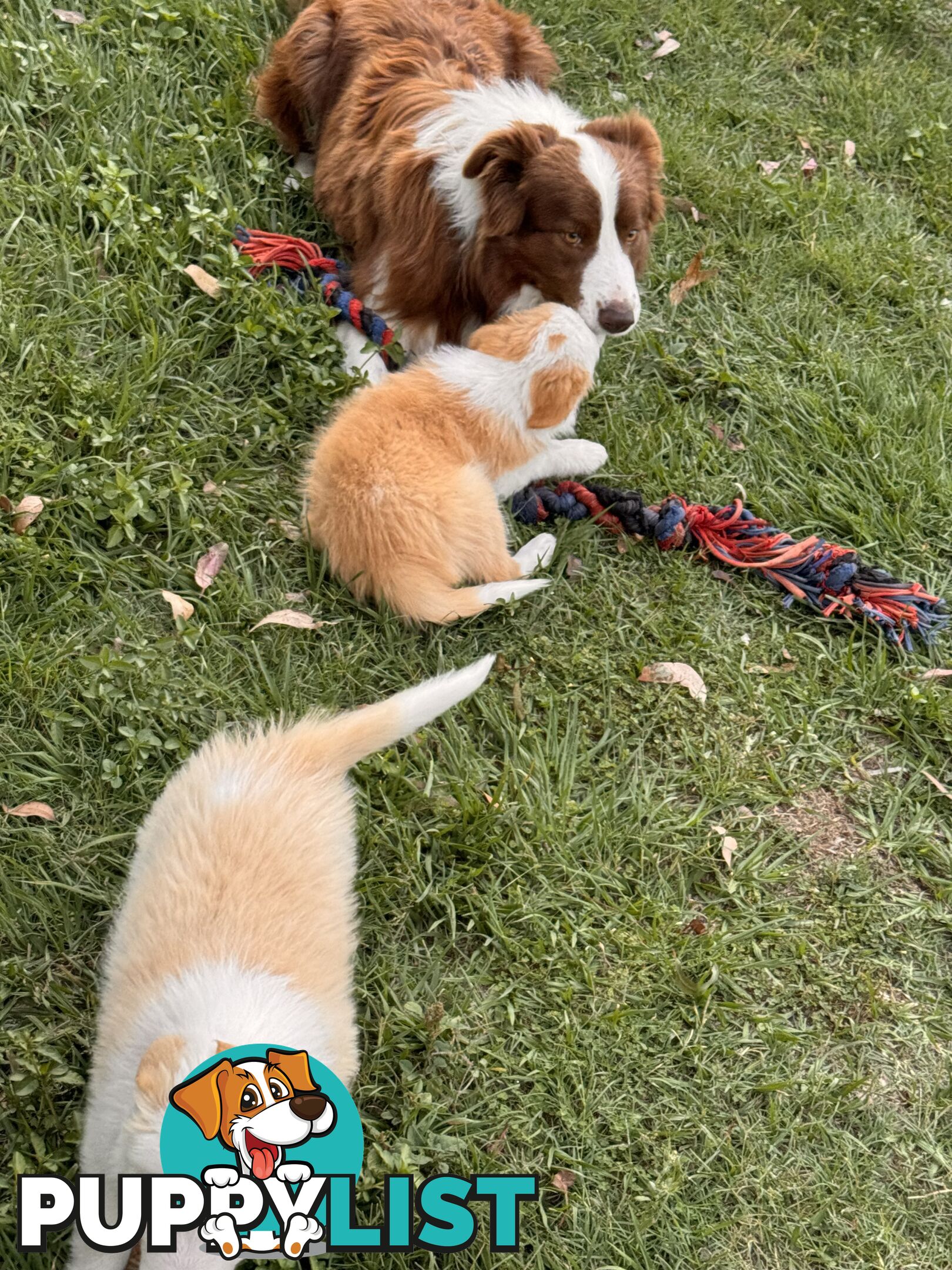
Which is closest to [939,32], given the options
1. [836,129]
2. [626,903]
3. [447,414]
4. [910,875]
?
[836,129]

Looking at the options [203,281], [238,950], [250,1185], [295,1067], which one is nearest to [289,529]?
[203,281]

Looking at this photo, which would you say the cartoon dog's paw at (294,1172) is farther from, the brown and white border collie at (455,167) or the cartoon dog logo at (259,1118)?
the brown and white border collie at (455,167)

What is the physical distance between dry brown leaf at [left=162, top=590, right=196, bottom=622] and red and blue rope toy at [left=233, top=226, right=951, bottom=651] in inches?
40.8

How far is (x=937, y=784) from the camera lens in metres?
2.85

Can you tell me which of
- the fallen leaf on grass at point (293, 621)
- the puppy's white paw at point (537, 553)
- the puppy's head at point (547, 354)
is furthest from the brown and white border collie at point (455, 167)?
the fallen leaf on grass at point (293, 621)

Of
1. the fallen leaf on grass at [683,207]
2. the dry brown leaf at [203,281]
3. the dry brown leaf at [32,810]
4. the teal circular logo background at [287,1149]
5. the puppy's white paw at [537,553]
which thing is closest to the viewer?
the teal circular logo background at [287,1149]

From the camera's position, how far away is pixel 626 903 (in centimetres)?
246

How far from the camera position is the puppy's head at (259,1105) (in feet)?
4.85

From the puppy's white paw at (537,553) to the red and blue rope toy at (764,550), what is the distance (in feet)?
0.43

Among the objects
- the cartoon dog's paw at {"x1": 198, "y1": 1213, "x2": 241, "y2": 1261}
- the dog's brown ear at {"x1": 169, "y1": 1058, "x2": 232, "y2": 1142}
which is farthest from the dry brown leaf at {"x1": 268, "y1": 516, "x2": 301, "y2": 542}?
the cartoon dog's paw at {"x1": 198, "y1": 1213, "x2": 241, "y2": 1261}

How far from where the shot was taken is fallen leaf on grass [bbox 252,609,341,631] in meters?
2.68

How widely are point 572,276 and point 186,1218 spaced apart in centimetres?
261

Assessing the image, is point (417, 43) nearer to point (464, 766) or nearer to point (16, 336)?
point (16, 336)

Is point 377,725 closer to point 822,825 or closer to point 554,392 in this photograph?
point 554,392
